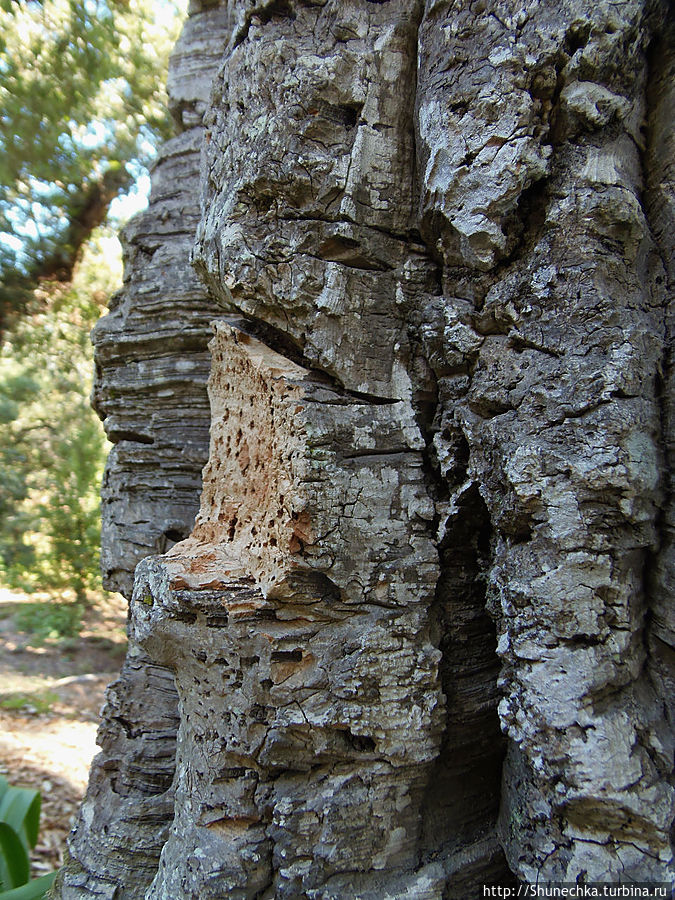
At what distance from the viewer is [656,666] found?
1639mm

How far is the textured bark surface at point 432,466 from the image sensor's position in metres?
1.57

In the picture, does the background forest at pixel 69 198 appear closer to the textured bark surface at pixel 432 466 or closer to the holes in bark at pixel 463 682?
the textured bark surface at pixel 432 466

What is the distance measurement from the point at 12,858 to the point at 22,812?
0.19 m

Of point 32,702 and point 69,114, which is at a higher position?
point 69,114

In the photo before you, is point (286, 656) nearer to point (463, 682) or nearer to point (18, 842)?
point (463, 682)

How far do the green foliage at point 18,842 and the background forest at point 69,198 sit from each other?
4.56 meters

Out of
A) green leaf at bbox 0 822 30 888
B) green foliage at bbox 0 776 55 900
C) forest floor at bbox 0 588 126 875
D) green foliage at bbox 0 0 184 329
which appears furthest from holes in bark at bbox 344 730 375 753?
green foliage at bbox 0 0 184 329

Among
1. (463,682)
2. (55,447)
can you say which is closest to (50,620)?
(55,447)

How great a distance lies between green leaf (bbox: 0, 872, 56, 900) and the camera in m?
2.41

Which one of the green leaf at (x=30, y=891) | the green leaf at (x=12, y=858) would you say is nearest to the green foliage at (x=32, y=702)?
the green leaf at (x=12, y=858)

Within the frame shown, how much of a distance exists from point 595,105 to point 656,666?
1499mm

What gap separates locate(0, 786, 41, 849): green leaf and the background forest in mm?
4539

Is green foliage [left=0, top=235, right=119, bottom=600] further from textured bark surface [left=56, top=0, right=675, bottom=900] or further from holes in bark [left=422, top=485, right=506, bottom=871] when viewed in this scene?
holes in bark [left=422, top=485, right=506, bottom=871]

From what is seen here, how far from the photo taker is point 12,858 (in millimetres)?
2652
